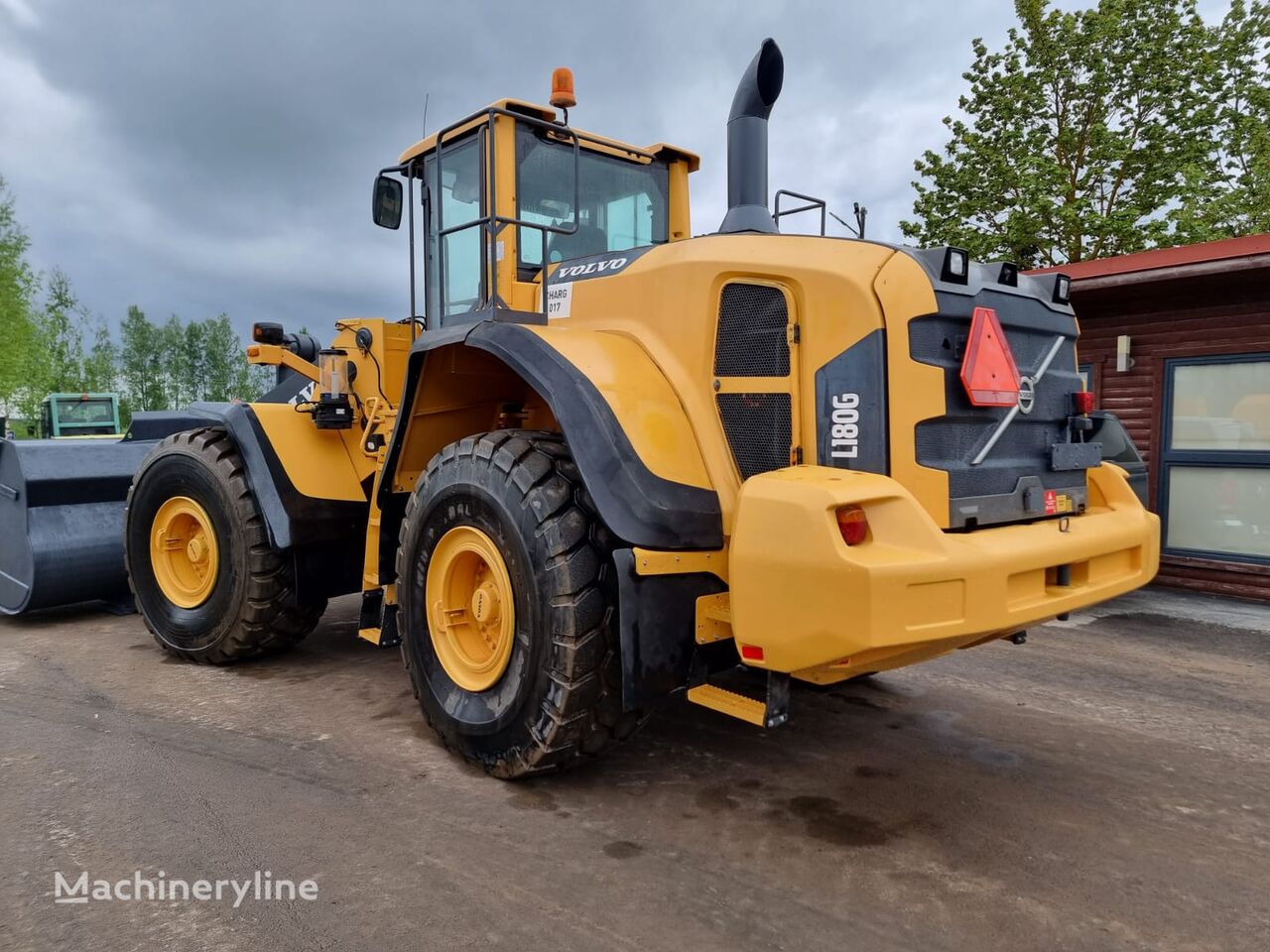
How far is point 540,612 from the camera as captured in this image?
10.4 feet

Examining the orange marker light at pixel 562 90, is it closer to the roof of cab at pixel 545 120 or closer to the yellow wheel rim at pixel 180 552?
the roof of cab at pixel 545 120

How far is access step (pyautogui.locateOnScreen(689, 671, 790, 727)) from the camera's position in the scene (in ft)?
9.82

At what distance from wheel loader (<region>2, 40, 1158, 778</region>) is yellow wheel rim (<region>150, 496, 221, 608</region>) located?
167 cm

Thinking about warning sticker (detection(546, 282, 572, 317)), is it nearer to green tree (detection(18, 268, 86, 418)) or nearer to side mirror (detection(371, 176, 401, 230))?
side mirror (detection(371, 176, 401, 230))

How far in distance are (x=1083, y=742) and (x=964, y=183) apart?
17.0 meters

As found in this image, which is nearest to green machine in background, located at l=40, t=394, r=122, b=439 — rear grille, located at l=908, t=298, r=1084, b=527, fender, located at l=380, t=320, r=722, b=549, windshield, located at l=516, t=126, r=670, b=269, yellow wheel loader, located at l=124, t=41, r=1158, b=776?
windshield, located at l=516, t=126, r=670, b=269

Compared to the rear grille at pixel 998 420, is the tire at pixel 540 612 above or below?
below

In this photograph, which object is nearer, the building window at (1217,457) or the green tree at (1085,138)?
the building window at (1217,457)

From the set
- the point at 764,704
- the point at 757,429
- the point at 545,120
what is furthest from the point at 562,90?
the point at 764,704

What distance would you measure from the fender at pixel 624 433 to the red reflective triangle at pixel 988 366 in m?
1.01

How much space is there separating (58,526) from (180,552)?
4.63ft

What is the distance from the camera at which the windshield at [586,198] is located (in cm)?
433

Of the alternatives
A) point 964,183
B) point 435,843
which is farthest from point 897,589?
point 964,183

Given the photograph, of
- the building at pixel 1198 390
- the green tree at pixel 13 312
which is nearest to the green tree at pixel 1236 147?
the building at pixel 1198 390
